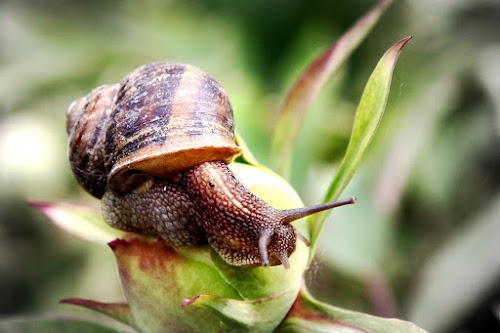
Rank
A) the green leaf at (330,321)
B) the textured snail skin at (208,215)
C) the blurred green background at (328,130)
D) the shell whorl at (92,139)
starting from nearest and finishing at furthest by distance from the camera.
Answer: the green leaf at (330,321) → the textured snail skin at (208,215) → the shell whorl at (92,139) → the blurred green background at (328,130)

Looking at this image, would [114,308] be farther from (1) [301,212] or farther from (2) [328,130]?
(2) [328,130]

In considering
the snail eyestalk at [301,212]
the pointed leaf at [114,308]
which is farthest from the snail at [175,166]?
the pointed leaf at [114,308]

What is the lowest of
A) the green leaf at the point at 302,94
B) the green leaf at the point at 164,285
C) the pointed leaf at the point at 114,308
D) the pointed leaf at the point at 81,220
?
the pointed leaf at the point at 114,308

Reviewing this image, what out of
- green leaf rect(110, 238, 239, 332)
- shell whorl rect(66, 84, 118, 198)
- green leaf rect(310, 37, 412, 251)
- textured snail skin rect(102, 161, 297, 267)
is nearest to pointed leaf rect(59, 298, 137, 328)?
green leaf rect(110, 238, 239, 332)

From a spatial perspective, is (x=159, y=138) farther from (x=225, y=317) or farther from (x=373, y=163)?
(x=373, y=163)

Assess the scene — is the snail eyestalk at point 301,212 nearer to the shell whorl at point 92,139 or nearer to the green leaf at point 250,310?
the green leaf at point 250,310

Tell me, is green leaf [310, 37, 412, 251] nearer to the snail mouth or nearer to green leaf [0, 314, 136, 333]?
the snail mouth

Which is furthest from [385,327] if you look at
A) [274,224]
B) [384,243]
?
[384,243]
